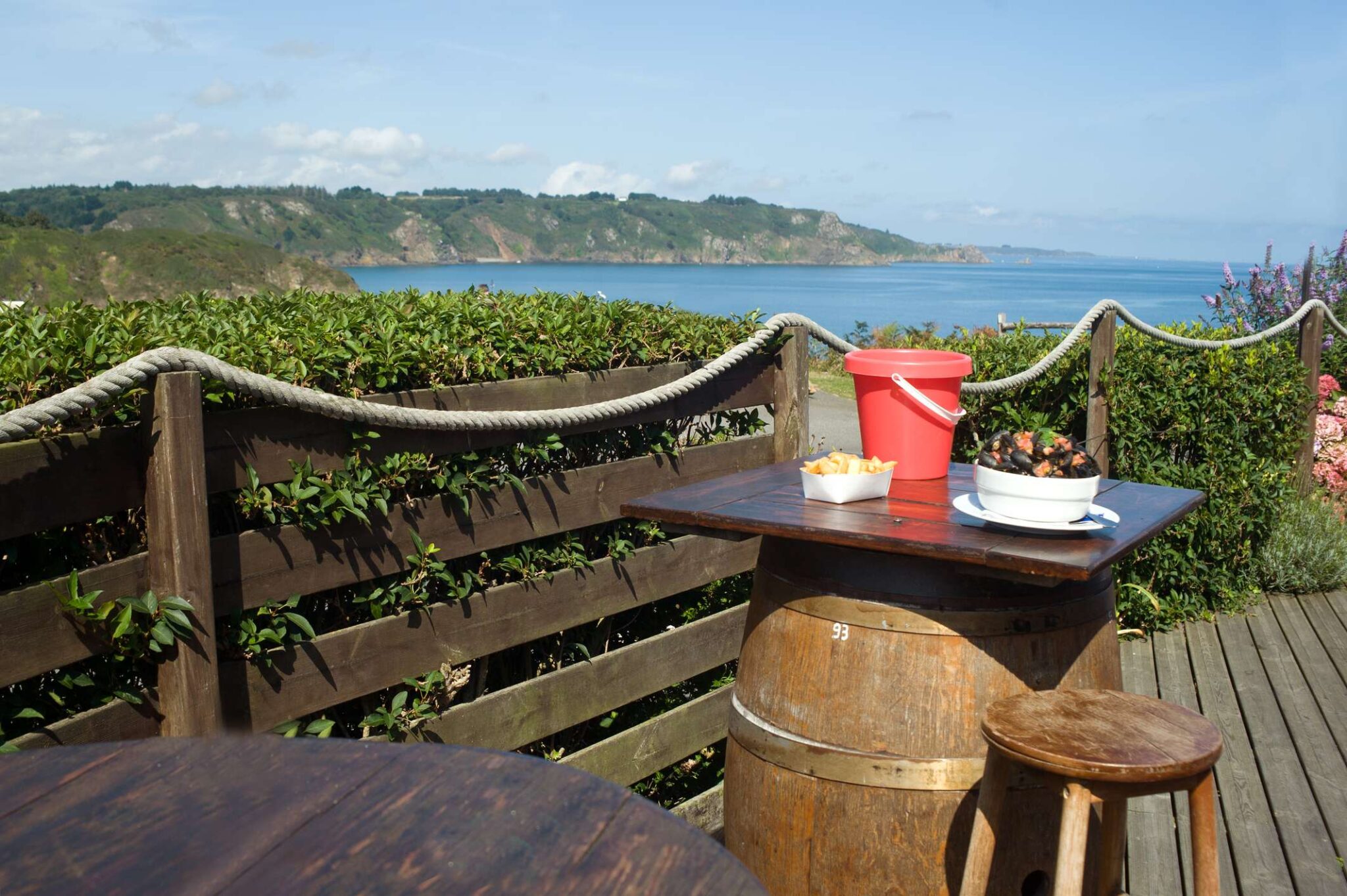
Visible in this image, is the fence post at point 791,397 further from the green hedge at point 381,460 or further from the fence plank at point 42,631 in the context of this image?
the fence plank at point 42,631

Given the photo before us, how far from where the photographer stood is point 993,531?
7.02 ft

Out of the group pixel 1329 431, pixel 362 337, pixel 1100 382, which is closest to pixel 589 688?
pixel 362 337

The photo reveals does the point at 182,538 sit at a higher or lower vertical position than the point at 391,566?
higher

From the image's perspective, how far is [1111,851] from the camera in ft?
7.53

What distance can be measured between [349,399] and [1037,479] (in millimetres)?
1426

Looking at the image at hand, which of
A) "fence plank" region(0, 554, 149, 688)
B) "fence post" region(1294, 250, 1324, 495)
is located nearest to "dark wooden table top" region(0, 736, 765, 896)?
"fence plank" region(0, 554, 149, 688)

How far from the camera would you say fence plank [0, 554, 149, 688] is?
1.77 m

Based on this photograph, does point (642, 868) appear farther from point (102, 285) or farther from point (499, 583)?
point (102, 285)

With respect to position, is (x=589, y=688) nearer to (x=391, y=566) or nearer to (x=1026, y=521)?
(x=391, y=566)

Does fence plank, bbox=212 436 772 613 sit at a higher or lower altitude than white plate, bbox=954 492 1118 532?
lower

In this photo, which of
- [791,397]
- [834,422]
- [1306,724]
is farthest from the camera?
[834,422]

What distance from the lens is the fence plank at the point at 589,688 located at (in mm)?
2713

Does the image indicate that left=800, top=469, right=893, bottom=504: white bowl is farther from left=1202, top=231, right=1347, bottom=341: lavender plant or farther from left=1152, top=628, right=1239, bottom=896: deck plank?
left=1202, top=231, right=1347, bottom=341: lavender plant

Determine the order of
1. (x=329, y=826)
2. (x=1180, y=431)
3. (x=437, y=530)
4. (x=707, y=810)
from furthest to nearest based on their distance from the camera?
(x=1180, y=431), (x=707, y=810), (x=437, y=530), (x=329, y=826)
